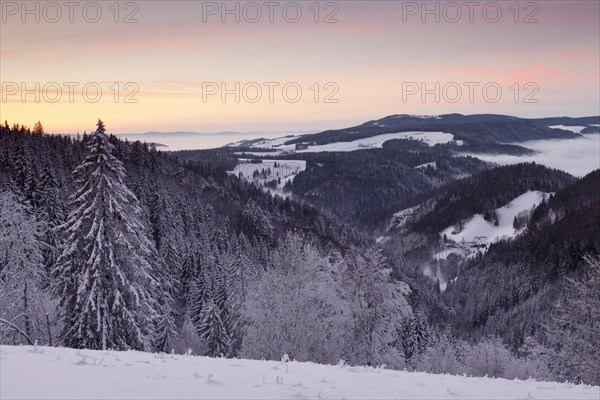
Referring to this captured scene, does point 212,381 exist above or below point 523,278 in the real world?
above

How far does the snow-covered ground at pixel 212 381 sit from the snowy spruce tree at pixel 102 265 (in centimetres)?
1069

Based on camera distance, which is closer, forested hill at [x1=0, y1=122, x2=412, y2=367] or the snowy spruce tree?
the snowy spruce tree

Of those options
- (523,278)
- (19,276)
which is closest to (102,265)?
(19,276)

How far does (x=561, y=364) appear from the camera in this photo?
26969mm

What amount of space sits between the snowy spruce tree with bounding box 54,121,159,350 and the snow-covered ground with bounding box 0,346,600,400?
1069 cm

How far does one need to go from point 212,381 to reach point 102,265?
15.3 metres

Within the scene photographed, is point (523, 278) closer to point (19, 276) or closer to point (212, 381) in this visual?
point (19, 276)

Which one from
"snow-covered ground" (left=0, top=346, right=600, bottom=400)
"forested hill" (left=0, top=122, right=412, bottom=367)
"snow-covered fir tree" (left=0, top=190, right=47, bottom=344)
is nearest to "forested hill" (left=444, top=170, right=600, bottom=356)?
"forested hill" (left=0, top=122, right=412, bottom=367)

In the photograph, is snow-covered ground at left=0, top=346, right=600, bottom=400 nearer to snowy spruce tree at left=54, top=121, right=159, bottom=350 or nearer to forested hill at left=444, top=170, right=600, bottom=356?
snowy spruce tree at left=54, top=121, right=159, bottom=350

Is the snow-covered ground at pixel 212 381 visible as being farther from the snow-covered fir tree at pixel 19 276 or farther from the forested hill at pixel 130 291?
the snow-covered fir tree at pixel 19 276

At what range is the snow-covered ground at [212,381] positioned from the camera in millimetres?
8102

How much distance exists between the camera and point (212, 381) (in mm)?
9164

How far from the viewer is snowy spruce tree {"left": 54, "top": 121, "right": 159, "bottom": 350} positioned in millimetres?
22031

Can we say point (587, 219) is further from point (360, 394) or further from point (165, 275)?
point (360, 394)
